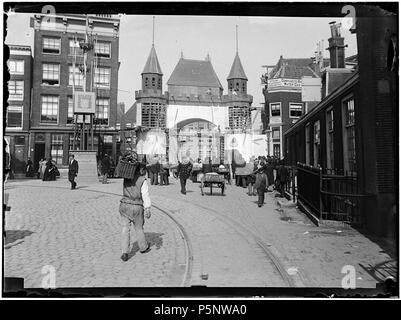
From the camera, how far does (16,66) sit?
2.68 m

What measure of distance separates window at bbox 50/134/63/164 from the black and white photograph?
0.04m

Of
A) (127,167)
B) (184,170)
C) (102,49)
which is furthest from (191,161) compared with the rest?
(102,49)

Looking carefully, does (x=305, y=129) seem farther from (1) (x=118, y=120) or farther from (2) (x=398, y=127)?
(1) (x=118, y=120)

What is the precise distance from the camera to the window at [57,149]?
313 centimetres

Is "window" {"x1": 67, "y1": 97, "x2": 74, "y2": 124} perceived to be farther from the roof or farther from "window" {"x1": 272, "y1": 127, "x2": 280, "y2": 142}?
"window" {"x1": 272, "y1": 127, "x2": 280, "y2": 142}

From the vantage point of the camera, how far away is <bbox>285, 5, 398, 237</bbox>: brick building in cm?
261

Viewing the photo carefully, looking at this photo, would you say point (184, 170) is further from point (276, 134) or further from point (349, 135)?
point (349, 135)

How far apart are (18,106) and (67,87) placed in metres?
0.72

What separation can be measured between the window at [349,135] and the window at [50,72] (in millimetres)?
4107

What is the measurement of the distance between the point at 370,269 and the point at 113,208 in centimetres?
295

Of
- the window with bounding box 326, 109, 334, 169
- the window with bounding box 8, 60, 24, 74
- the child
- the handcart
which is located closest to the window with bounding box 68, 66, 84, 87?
the window with bounding box 8, 60, 24, 74

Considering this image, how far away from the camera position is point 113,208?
10.6ft
